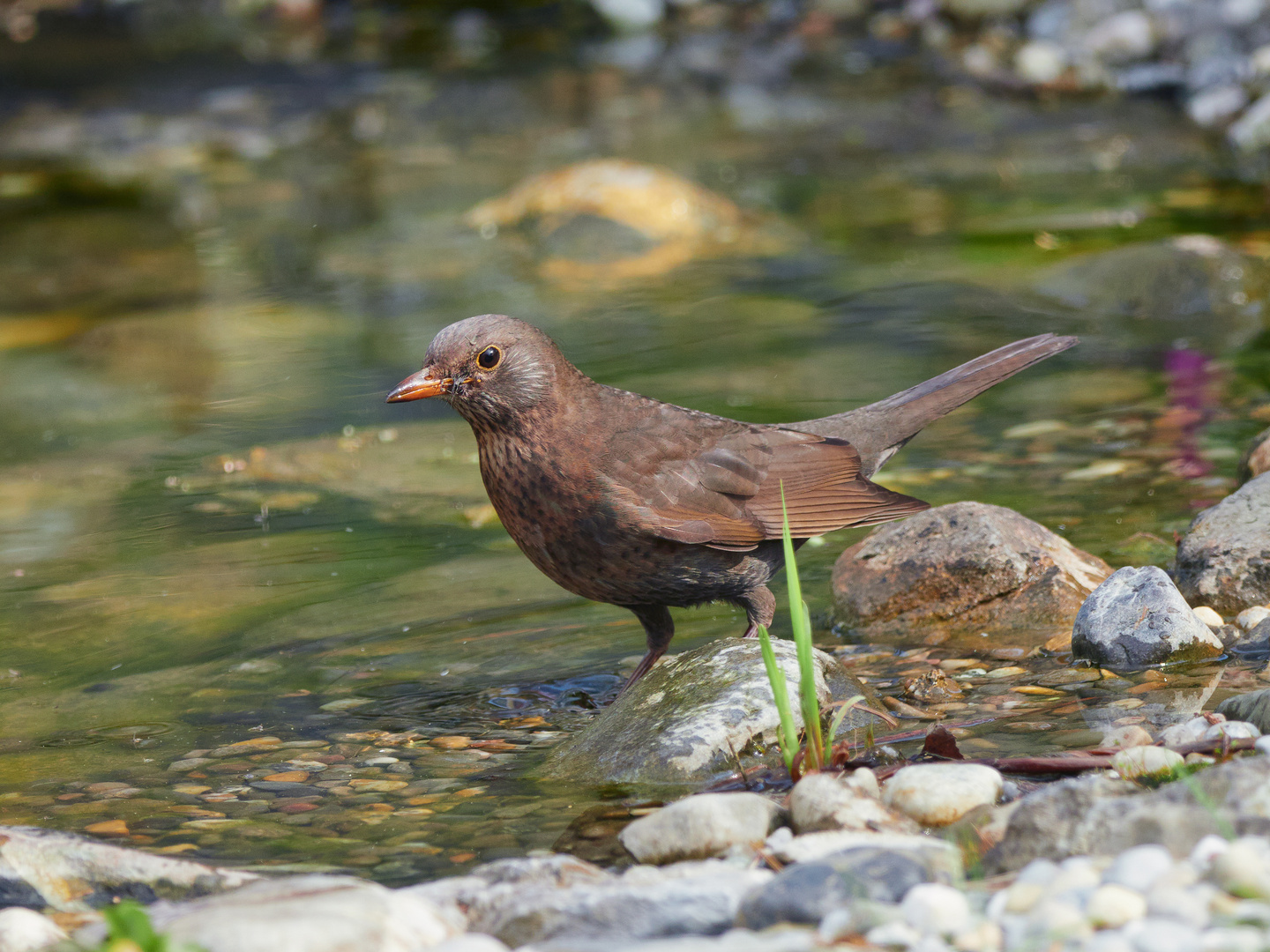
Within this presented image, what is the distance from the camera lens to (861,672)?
16.5 feet

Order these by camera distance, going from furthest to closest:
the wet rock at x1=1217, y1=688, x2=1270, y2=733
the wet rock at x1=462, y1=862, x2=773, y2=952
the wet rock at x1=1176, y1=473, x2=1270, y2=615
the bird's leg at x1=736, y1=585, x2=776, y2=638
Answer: the bird's leg at x1=736, y1=585, x2=776, y2=638 < the wet rock at x1=1176, y1=473, x2=1270, y2=615 < the wet rock at x1=1217, y1=688, x2=1270, y2=733 < the wet rock at x1=462, y1=862, x2=773, y2=952

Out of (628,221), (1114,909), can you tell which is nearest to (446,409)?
(628,221)

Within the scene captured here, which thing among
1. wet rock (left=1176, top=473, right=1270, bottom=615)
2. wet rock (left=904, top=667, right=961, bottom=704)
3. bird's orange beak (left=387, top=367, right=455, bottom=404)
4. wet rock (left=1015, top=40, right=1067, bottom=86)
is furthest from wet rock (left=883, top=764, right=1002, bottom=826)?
wet rock (left=1015, top=40, right=1067, bottom=86)

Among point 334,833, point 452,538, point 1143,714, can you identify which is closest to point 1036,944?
point 1143,714

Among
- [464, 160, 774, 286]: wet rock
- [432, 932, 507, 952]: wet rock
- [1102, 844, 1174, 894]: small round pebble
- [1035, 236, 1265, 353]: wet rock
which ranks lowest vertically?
[1102, 844, 1174, 894]: small round pebble

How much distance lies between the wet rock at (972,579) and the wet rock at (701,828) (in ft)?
6.17

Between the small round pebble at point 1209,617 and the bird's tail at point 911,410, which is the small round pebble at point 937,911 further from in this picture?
the bird's tail at point 911,410

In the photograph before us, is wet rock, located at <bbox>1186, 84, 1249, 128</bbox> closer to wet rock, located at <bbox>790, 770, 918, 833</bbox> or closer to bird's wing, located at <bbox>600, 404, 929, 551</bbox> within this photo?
bird's wing, located at <bbox>600, 404, 929, 551</bbox>

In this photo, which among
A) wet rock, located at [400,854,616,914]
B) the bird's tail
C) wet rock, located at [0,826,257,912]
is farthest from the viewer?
the bird's tail

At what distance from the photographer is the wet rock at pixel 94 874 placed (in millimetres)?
3504

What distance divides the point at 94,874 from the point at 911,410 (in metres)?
3.31

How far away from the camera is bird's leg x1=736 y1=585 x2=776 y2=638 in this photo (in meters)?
5.14

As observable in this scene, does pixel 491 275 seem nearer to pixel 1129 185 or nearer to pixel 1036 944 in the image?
Result: pixel 1129 185

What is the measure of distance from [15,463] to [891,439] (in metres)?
4.80
